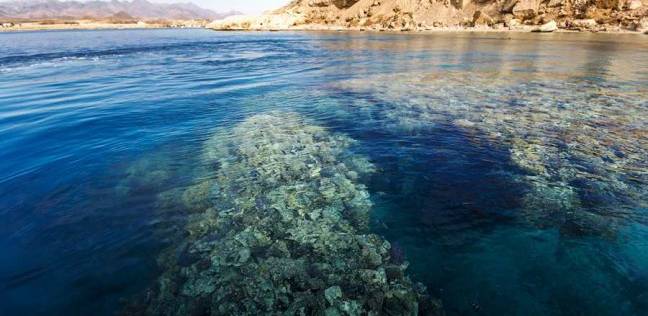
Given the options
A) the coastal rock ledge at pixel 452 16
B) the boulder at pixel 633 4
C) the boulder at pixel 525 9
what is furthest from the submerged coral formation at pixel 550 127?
the boulder at pixel 525 9

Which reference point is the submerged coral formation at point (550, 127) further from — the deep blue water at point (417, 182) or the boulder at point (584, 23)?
the boulder at point (584, 23)

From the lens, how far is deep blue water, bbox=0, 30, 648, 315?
4.81 metres

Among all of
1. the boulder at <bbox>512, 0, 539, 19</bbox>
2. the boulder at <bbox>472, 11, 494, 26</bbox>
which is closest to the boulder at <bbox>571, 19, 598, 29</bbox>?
the boulder at <bbox>512, 0, 539, 19</bbox>

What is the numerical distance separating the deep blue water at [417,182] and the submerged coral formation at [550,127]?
2.2 inches

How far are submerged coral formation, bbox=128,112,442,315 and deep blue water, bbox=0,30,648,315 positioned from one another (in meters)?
0.43

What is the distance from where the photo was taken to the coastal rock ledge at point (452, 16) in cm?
5834

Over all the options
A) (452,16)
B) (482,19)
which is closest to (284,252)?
(482,19)

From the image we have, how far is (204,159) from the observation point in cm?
913

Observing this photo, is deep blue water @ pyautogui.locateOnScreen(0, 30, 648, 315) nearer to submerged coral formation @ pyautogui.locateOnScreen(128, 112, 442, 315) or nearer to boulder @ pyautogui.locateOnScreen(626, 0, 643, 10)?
submerged coral formation @ pyautogui.locateOnScreen(128, 112, 442, 315)

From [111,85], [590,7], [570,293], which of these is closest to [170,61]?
[111,85]

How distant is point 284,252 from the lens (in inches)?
210

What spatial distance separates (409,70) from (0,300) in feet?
75.4

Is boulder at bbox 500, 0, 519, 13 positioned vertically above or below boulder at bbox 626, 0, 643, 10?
above

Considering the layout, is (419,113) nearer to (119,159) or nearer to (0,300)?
(119,159)
